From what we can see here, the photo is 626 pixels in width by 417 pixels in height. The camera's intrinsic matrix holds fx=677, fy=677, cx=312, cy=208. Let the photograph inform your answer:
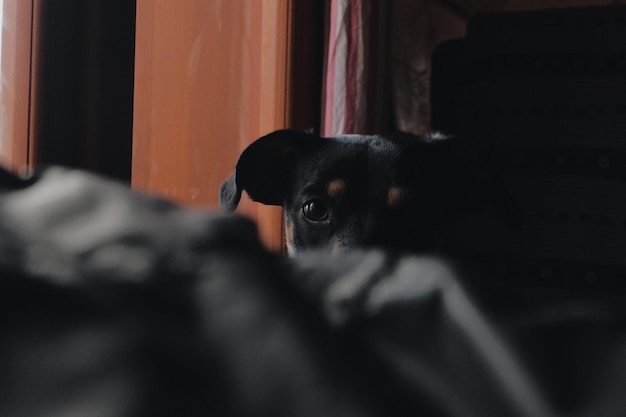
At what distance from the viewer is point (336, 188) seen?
4.94 feet

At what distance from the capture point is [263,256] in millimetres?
233

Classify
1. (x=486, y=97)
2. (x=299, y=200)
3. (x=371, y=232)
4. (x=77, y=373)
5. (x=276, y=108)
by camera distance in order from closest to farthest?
(x=77, y=373) → (x=371, y=232) → (x=299, y=200) → (x=486, y=97) → (x=276, y=108)

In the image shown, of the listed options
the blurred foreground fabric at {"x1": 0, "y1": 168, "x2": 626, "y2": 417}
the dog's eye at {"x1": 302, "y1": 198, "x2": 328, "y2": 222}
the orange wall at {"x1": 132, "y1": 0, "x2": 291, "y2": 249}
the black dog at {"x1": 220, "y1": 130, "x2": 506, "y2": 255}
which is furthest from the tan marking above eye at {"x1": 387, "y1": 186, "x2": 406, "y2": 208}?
the blurred foreground fabric at {"x1": 0, "y1": 168, "x2": 626, "y2": 417}

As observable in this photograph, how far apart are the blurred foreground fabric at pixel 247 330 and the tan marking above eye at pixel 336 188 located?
1.27 metres

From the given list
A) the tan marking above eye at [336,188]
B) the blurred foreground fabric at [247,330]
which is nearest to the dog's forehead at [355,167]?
the tan marking above eye at [336,188]

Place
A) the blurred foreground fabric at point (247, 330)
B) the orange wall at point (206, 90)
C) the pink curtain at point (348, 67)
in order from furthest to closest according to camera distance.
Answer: the pink curtain at point (348, 67) < the orange wall at point (206, 90) < the blurred foreground fabric at point (247, 330)

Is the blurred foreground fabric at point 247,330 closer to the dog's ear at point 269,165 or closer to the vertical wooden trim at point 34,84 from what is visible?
the dog's ear at point 269,165

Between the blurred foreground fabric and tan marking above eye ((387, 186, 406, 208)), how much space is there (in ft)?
4.13

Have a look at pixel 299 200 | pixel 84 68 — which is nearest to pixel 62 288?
pixel 299 200

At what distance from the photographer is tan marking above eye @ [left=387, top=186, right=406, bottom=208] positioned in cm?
150

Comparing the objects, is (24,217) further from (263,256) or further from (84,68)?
(84,68)

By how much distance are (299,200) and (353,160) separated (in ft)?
0.51

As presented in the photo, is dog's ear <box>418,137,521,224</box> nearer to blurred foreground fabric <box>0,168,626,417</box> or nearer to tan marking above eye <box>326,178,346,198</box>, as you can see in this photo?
tan marking above eye <box>326,178,346,198</box>

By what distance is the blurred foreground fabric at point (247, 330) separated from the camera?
187 mm
